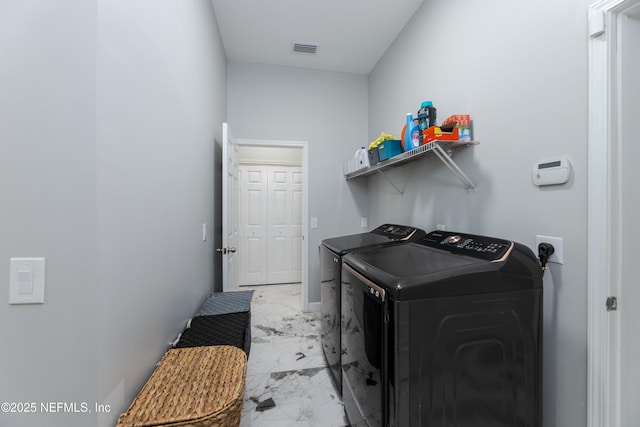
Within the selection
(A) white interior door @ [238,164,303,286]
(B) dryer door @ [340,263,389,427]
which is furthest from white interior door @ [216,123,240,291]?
(A) white interior door @ [238,164,303,286]

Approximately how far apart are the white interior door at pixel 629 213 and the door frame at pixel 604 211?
0.02 m

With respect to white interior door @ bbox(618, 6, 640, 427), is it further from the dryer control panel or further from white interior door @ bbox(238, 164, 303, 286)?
white interior door @ bbox(238, 164, 303, 286)

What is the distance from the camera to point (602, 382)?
963 mm

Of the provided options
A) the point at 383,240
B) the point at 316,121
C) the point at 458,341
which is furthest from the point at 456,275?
the point at 316,121

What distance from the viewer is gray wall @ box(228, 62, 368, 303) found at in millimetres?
3020

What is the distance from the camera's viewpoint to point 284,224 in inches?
173

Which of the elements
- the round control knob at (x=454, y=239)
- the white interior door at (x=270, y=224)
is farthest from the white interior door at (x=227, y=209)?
the white interior door at (x=270, y=224)

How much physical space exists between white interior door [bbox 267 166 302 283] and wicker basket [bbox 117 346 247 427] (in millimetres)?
3127

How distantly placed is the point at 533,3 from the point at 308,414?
245 cm

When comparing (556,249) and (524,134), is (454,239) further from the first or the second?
(524,134)

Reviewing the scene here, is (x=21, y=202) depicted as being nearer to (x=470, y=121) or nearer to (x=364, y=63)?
(x=470, y=121)

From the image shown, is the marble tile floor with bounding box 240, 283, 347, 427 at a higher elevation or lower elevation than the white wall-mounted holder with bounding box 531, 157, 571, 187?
lower

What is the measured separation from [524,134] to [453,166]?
36 cm

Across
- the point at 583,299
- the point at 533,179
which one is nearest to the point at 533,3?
the point at 533,179
